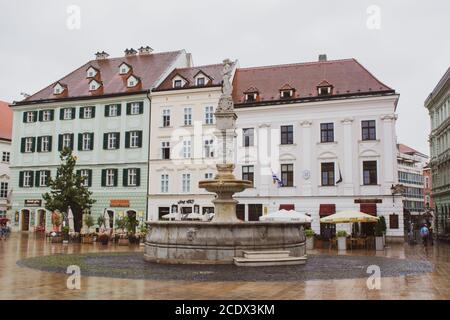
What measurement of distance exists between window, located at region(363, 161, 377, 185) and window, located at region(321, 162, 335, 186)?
231cm

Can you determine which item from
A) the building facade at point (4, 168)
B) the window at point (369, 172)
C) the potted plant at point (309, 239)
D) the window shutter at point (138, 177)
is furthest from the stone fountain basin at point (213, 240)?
the building facade at point (4, 168)

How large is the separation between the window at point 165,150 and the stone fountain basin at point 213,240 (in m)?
24.6

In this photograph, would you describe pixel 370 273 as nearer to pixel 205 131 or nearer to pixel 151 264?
pixel 151 264

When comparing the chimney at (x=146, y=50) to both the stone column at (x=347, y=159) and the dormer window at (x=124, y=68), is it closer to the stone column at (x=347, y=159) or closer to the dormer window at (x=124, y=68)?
the dormer window at (x=124, y=68)

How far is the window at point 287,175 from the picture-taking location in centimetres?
3822

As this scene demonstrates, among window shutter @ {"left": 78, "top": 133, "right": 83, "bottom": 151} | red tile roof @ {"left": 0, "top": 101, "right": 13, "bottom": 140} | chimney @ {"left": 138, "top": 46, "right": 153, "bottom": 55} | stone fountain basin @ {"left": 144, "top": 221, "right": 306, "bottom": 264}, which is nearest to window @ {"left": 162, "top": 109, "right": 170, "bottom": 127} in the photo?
window shutter @ {"left": 78, "top": 133, "right": 83, "bottom": 151}

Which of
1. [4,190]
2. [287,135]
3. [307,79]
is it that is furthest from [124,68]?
[4,190]

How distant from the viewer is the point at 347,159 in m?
36.8

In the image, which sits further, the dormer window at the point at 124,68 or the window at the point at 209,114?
the dormer window at the point at 124,68

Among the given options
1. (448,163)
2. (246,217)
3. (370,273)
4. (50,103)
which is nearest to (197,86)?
(246,217)

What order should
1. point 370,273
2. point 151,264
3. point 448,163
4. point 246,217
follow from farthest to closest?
point 448,163
point 246,217
point 151,264
point 370,273

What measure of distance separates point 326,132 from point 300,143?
2.11 m

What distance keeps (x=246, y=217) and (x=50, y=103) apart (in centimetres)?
2074
